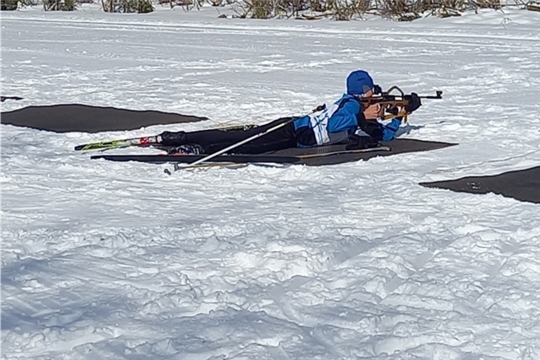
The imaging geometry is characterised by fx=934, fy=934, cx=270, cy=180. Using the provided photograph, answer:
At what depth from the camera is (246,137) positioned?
26.1ft

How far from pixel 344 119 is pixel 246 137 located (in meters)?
0.87

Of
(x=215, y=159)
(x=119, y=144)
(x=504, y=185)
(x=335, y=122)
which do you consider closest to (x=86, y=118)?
(x=119, y=144)

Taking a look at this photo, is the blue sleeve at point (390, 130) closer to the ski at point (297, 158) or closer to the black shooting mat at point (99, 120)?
the black shooting mat at point (99, 120)

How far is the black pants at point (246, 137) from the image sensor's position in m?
7.75

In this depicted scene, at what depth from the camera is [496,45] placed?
55.3 feet

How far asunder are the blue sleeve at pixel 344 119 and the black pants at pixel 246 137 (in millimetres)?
341

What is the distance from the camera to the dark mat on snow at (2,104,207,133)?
9.40 m

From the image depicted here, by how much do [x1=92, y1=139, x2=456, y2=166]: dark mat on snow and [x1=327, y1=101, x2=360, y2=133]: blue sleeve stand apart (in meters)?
0.16

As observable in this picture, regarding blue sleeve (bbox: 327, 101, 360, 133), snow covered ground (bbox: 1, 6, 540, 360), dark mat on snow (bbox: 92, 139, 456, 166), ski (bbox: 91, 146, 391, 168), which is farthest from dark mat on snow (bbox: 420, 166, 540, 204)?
blue sleeve (bbox: 327, 101, 360, 133)

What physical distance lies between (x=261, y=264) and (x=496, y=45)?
12.9 m

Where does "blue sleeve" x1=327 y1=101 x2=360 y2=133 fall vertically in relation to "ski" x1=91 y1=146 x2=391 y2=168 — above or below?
above

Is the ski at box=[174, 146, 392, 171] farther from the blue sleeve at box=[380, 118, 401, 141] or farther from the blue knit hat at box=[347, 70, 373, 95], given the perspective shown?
the blue knit hat at box=[347, 70, 373, 95]

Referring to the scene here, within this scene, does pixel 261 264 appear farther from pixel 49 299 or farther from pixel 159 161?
pixel 159 161

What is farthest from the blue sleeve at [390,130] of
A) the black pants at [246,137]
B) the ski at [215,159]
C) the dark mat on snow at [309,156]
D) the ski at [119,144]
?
the ski at [119,144]
